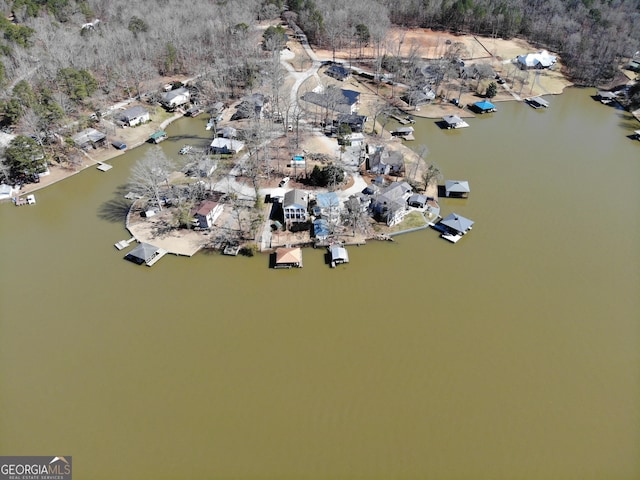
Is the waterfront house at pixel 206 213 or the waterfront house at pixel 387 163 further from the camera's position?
the waterfront house at pixel 387 163

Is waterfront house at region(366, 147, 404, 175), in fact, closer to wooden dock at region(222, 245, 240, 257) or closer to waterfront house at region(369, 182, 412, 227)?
waterfront house at region(369, 182, 412, 227)

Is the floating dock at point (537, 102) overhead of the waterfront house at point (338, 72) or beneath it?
beneath

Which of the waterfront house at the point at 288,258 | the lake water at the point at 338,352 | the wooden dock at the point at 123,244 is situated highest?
the waterfront house at the point at 288,258

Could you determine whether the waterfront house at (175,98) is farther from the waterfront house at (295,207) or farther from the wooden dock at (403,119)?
the waterfront house at (295,207)

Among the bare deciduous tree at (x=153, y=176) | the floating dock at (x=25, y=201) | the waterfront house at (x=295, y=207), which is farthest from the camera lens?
the floating dock at (x=25, y=201)

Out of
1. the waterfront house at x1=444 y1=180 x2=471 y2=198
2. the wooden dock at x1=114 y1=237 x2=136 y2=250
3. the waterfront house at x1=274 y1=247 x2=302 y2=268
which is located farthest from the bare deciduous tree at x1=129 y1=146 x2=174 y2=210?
the waterfront house at x1=444 y1=180 x2=471 y2=198

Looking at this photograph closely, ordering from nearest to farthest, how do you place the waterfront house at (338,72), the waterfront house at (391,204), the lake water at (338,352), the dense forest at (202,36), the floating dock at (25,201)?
the lake water at (338,352)
the waterfront house at (391,204)
the floating dock at (25,201)
the dense forest at (202,36)
the waterfront house at (338,72)

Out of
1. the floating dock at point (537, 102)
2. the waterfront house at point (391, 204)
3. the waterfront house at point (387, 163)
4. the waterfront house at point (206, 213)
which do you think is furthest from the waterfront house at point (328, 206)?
the floating dock at point (537, 102)

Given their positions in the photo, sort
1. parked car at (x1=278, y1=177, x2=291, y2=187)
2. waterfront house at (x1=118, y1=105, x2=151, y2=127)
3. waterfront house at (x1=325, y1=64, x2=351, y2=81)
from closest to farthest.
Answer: parked car at (x1=278, y1=177, x2=291, y2=187), waterfront house at (x1=118, y1=105, x2=151, y2=127), waterfront house at (x1=325, y1=64, x2=351, y2=81)
